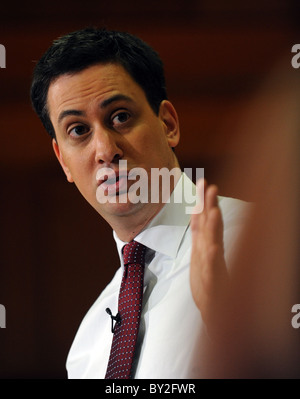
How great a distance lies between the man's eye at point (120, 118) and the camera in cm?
123

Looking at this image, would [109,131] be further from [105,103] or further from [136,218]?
[136,218]

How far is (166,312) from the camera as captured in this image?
3.91 feet

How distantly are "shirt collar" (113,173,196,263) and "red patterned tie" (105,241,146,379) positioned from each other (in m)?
0.03

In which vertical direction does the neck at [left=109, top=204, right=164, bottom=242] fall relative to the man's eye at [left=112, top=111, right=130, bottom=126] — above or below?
below

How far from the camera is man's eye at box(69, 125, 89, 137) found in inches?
48.8

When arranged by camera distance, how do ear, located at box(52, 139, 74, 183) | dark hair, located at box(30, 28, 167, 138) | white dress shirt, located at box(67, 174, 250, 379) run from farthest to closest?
ear, located at box(52, 139, 74, 183) → dark hair, located at box(30, 28, 167, 138) → white dress shirt, located at box(67, 174, 250, 379)

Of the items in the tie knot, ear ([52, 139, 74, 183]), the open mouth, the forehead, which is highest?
the forehead

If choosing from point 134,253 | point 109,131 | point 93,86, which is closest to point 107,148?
point 109,131

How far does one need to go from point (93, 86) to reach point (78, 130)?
4.1 inches

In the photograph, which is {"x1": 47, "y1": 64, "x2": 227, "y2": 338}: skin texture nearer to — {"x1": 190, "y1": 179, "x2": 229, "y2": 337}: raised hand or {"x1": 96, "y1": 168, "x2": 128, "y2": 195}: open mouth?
{"x1": 96, "y1": 168, "x2": 128, "y2": 195}: open mouth

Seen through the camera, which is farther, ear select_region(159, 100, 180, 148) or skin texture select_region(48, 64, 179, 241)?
ear select_region(159, 100, 180, 148)

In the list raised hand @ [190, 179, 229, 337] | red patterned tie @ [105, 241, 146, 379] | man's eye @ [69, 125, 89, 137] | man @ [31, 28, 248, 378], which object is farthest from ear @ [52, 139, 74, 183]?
raised hand @ [190, 179, 229, 337]

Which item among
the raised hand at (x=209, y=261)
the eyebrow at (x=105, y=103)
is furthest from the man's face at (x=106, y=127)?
the raised hand at (x=209, y=261)

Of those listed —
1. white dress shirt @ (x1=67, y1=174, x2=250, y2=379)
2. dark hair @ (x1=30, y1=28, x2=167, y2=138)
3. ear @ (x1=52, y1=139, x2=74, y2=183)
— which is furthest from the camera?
ear @ (x1=52, y1=139, x2=74, y2=183)
